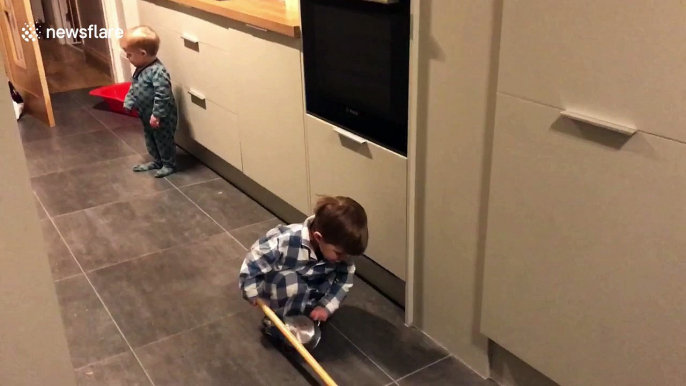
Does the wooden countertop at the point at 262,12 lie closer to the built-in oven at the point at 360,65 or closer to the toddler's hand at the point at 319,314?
the built-in oven at the point at 360,65

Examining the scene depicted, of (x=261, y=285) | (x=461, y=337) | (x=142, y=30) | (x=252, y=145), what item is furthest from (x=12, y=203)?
(x=142, y=30)

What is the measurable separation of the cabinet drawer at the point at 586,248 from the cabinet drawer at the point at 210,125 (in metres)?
1.59

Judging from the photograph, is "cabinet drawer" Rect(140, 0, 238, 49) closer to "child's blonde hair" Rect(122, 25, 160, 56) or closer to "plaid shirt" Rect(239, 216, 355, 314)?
"child's blonde hair" Rect(122, 25, 160, 56)

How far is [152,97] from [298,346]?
73.1 inches

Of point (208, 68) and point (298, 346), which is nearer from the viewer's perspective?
point (298, 346)

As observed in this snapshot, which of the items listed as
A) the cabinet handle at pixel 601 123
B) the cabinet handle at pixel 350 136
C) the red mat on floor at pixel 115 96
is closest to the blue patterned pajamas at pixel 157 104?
the red mat on floor at pixel 115 96

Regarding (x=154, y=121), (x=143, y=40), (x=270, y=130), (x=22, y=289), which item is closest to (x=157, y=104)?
(x=154, y=121)

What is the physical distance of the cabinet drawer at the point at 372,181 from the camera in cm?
195

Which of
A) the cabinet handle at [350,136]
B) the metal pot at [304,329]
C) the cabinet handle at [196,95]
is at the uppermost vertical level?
the cabinet handle at [350,136]

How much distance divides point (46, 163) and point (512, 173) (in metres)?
2.69

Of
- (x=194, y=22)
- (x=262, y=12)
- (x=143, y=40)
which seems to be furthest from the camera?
(x=143, y=40)

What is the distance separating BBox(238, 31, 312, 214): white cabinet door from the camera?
2350mm

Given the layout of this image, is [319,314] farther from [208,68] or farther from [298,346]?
[208,68]

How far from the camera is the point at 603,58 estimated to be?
125cm
